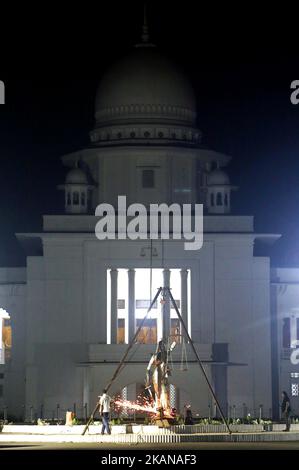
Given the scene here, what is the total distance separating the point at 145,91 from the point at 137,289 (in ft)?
30.5

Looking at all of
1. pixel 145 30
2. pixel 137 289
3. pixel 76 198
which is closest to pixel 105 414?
pixel 137 289

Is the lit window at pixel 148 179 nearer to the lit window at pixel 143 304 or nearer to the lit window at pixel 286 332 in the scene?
the lit window at pixel 143 304

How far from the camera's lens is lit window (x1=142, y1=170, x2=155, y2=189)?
82.8 m

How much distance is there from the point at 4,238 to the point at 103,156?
10.8 metres

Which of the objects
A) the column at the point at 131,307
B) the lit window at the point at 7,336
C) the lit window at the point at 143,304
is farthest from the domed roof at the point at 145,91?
the lit window at the point at 7,336

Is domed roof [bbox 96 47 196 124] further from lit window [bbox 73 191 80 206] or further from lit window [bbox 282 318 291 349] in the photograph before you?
lit window [bbox 282 318 291 349]

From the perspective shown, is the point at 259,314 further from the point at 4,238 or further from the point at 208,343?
the point at 4,238

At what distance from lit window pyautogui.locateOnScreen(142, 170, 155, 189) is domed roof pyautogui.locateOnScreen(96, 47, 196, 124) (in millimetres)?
2523

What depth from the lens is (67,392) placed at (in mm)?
79438

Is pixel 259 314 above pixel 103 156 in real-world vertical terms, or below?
below

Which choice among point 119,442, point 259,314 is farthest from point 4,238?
point 119,442

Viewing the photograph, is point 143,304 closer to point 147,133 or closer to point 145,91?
point 147,133

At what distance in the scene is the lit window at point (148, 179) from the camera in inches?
3258

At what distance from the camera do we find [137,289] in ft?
266
